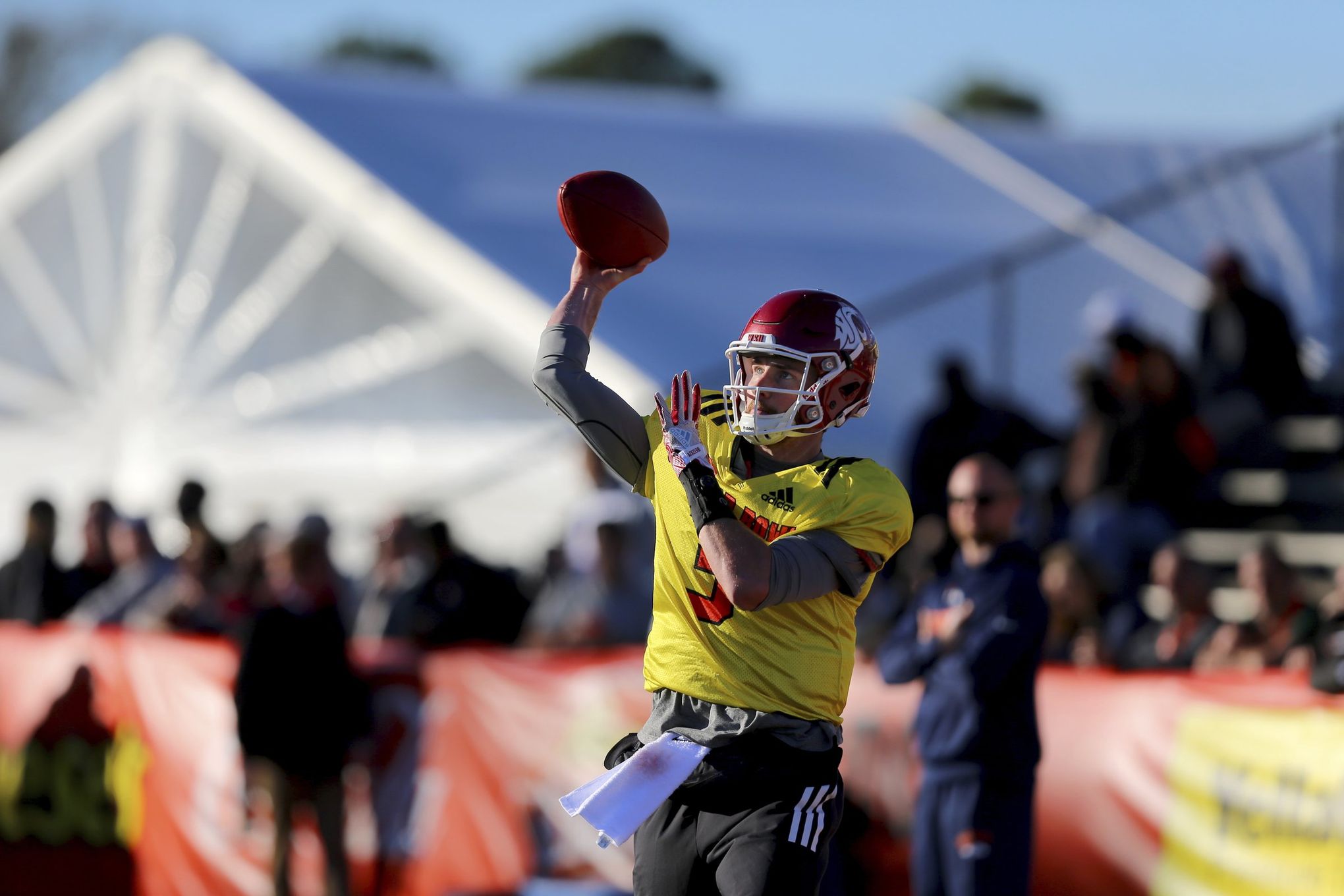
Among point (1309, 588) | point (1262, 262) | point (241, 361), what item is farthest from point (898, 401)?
point (241, 361)

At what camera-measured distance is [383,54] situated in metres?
79.8

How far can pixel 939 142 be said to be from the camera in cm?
2214

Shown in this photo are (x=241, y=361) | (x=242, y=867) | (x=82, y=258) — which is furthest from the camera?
(x=82, y=258)

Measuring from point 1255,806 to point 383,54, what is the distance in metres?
76.3

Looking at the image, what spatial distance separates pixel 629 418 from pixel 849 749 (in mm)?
4174

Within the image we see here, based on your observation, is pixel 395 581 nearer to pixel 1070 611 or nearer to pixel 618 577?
pixel 618 577

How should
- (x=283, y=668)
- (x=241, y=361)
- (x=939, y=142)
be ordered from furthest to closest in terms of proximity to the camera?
(x=939, y=142)
(x=241, y=361)
(x=283, y=668)

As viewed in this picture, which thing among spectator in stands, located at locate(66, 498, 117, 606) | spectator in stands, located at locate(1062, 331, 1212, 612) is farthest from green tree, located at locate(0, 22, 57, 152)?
spectator in stands, located at locate(1062, 331, 1212, 612)

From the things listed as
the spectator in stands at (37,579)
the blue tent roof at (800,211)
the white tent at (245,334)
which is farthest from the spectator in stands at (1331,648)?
Result: the white tent at (245,334)

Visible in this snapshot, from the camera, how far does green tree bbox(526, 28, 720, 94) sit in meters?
84.7

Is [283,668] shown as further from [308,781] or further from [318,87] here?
[318,87]

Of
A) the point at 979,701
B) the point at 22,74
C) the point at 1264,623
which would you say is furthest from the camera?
the point at 22,74

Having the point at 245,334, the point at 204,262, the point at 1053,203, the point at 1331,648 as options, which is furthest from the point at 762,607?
the point at 1053,203

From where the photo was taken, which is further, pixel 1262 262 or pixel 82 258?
pixel 82 258
